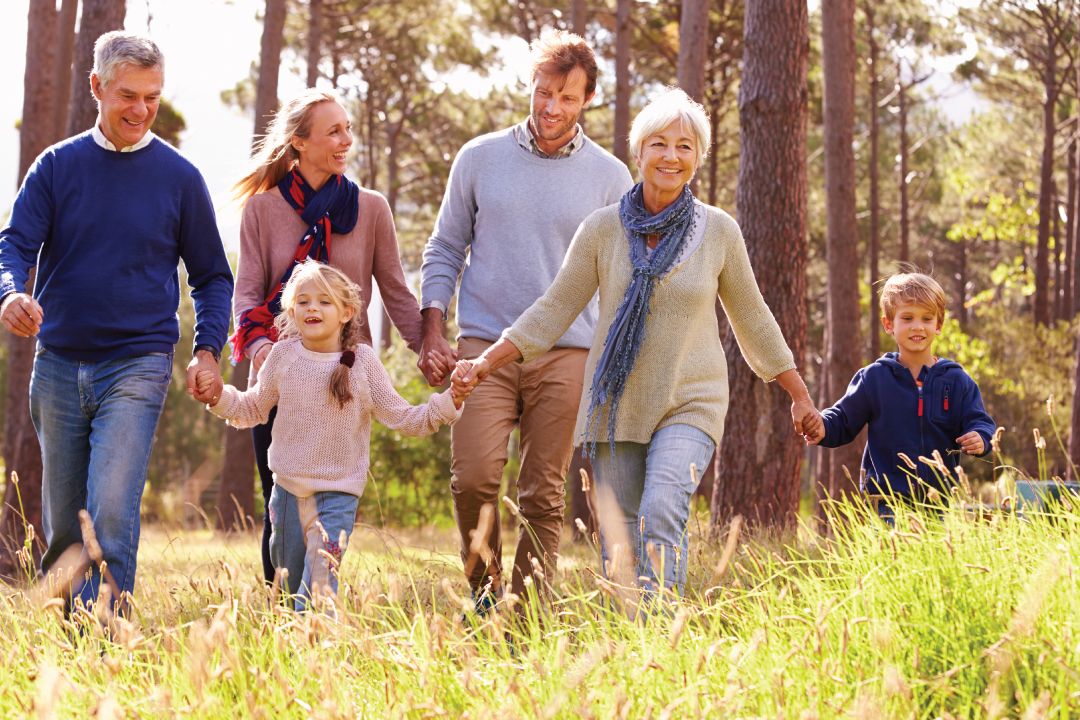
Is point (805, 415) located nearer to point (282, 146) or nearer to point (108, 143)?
point (282, 146)

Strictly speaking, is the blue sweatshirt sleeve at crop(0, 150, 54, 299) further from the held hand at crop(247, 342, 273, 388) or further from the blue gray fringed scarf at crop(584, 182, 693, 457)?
the blue gray fringed scarf at crop(584, 182, 693, 457)

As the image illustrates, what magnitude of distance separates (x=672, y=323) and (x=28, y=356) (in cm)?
869

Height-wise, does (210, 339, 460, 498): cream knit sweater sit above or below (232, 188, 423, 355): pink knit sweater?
below

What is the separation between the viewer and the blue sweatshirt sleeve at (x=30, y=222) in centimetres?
466

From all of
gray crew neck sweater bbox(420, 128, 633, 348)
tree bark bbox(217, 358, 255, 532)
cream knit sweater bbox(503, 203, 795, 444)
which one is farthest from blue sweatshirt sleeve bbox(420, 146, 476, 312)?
tree bark bbox(217, 358, 255, 532)

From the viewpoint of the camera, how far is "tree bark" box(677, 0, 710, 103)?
44.2 ft

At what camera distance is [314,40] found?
781 inches

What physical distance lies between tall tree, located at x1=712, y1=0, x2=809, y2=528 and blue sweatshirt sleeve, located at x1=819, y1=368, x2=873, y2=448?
138 inches

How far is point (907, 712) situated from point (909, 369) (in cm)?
270

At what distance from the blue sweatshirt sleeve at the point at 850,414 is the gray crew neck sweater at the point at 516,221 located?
3.50ft

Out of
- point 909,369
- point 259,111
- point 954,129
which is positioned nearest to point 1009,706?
point 909,369

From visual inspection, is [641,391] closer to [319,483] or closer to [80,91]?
[319,483]

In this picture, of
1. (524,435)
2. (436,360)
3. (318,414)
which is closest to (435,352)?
(436,360)

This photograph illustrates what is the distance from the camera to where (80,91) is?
10.0 m
